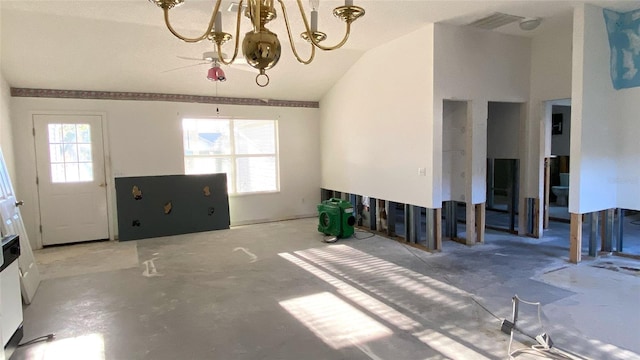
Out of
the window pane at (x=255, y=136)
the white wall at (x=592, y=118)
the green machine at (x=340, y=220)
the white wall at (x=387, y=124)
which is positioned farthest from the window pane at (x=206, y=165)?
the white wall at (x=592, y=118)

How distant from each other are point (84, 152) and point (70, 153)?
19 cm

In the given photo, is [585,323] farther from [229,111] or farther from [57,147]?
[57,147]

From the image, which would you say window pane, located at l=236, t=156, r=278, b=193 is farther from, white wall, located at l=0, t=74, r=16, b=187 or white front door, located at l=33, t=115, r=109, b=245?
white wall, located at l=0, t=74, r=16, b=187

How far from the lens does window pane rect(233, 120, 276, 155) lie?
7457 millimetres

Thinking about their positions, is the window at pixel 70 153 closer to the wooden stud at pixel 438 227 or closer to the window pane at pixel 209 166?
the window pane at pixel 209 166

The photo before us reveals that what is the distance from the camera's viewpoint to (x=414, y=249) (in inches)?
213

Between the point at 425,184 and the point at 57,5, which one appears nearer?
the point at 57,5

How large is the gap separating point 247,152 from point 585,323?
5991mm

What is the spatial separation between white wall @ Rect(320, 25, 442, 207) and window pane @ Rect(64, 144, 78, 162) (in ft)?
14.5

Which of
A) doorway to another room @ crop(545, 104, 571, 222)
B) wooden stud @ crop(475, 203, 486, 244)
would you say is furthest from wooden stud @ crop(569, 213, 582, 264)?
doorway to another room @ crop(545, 104, 571, 222)

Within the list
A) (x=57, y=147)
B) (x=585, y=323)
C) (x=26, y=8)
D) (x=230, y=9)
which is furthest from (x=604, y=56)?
(x=57, y=147)

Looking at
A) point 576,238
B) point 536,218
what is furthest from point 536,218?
point 576,238

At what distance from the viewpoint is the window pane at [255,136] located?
7.46m

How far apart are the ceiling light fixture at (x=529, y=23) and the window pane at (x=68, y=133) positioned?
6.77m
